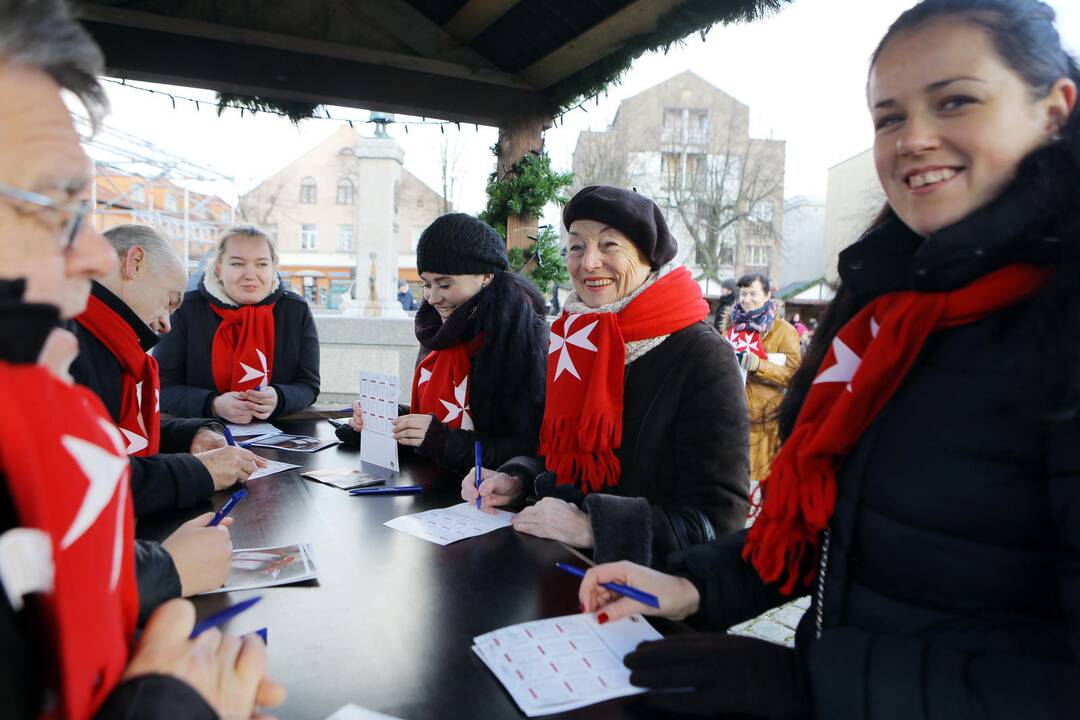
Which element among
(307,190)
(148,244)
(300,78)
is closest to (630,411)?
(148,244)

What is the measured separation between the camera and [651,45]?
3.50m

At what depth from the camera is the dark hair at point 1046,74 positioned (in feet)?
2.97

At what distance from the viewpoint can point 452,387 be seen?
2.94 metres

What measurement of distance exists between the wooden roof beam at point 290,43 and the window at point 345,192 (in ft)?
98.7

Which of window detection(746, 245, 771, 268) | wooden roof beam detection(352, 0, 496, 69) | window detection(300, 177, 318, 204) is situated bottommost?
wooden roof beam detection(352, 0, 496, 69)

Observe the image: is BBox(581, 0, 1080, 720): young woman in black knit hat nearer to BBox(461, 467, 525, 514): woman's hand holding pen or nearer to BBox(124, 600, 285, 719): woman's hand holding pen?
BBox(124, 600, 285, 719): woman's hand holding pen

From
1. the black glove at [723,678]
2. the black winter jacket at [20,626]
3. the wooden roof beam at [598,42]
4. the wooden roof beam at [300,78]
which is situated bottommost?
the black glove at [723,678]

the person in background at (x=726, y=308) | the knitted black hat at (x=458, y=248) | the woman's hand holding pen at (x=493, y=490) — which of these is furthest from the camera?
the person in background at (x=726, y=308)

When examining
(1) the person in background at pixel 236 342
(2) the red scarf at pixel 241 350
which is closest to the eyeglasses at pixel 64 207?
(1) the person in background at pixel 236 342

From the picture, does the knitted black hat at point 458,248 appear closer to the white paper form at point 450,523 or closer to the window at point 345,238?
the white paper form at point 450,523

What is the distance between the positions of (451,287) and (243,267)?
140 centimetres

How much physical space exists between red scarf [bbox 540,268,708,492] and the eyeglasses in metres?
1.55

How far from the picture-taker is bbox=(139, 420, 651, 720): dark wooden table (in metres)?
1.07

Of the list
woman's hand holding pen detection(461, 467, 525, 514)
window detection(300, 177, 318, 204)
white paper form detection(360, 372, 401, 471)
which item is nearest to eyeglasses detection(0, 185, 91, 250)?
woman's hand holding pen detection(461, 467, 525, 514)
